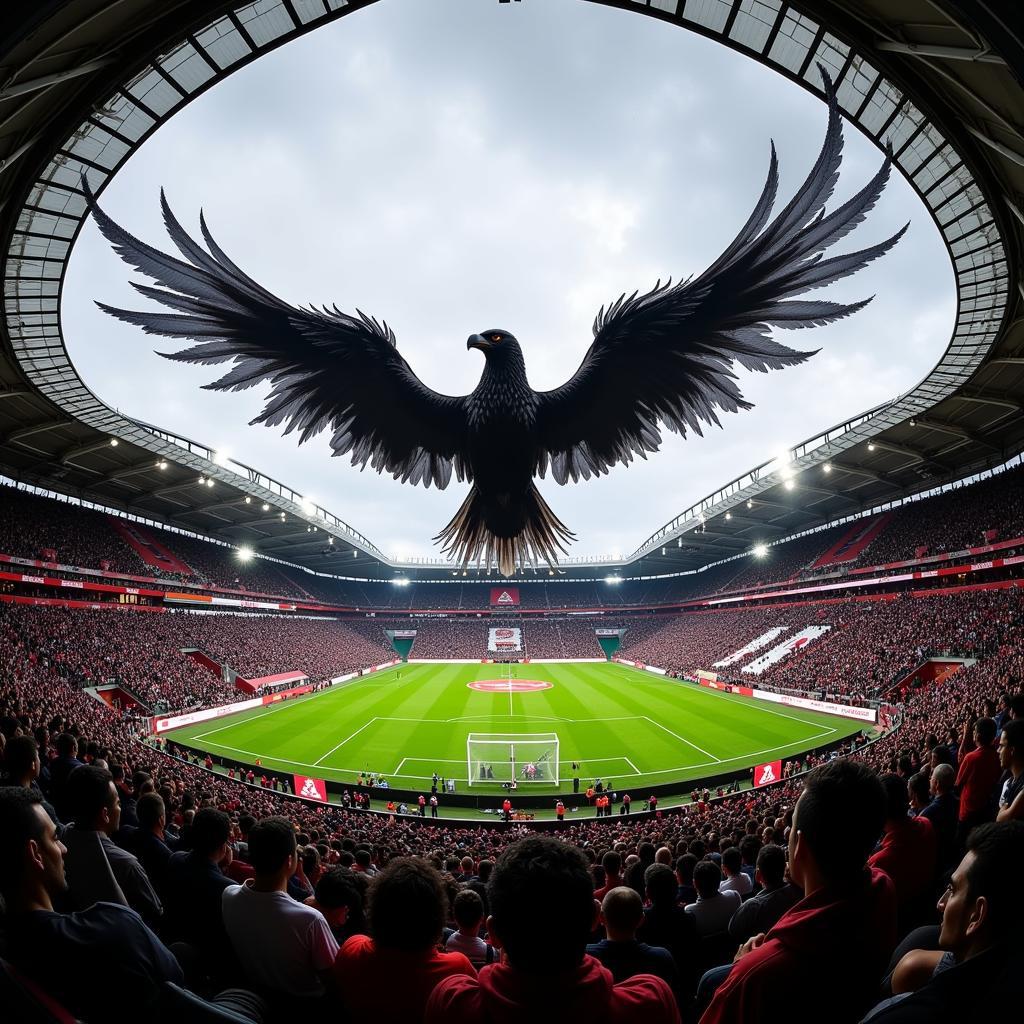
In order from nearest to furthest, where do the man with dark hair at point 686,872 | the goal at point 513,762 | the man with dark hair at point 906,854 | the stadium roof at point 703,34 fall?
1. the man with dark hair at point 906,854
2. the man with dark hair at point 686,872
3. the stadium roof at point 703,34
4. the goal at point 513,762

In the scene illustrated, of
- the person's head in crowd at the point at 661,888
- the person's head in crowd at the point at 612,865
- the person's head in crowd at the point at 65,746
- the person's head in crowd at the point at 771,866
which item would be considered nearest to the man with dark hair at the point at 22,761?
the person's head in crowd at the point at 65,746

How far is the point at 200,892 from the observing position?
3049 millimetres

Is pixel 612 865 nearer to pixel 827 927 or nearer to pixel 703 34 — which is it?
pixel 827 927

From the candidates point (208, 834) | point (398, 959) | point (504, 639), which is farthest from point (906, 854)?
point (504, 639)

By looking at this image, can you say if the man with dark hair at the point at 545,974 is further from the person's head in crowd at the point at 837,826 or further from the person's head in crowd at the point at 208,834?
the person's head in crowd at the point at 208,834

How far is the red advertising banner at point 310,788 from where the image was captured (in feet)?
64.4

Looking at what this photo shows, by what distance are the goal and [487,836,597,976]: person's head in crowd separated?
68.8 feet

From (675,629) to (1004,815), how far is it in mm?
62885

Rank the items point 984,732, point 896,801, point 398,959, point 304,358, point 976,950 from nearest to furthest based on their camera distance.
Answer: point 976,950
point 398,959
point 304,358
point 896,801
point 984,732

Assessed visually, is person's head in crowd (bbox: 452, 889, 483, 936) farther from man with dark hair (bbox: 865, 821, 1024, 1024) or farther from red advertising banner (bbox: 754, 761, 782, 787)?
red advertising banner (bbox: 754, 761, 782, 787)

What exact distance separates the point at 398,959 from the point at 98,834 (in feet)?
6.76

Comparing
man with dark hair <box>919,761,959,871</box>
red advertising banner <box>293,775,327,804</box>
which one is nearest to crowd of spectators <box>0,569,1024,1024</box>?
man with dark hair <box>919,761,959,871</box>

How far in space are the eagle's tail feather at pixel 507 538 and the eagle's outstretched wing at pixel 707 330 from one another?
17.0 inches

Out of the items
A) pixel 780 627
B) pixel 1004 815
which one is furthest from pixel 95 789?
pixel 780 627
